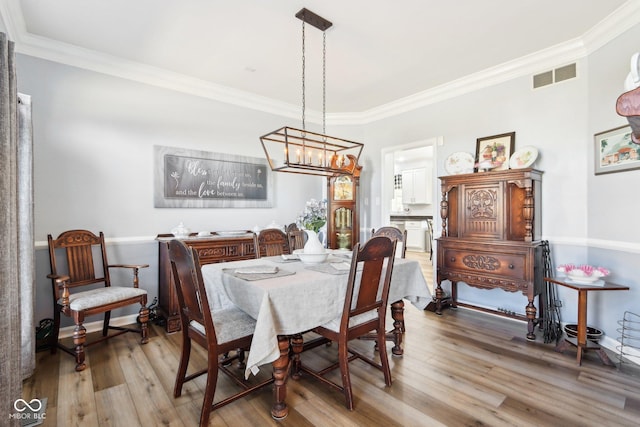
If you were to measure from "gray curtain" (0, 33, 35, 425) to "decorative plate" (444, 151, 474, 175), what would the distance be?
154 inches

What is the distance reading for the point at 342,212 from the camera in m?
4.82

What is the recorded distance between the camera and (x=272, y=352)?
1.74 meters

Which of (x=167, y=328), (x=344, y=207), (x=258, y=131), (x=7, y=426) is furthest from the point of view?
(x=344, y=207)

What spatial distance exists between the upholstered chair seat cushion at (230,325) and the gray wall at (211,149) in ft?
6.35

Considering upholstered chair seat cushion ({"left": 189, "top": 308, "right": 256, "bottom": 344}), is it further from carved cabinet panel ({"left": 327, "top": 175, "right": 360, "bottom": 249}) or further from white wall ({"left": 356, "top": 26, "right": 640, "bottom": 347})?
white wall ({"left": 356, "top": 26, "right": 640, "bottom": 347})

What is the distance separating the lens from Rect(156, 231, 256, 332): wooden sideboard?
3160 millimetres

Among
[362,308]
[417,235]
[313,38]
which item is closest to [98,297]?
[362,308]

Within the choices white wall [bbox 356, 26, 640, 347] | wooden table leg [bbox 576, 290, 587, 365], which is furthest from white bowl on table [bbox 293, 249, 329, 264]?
white wall [bbox 356, 26, 640, 347]

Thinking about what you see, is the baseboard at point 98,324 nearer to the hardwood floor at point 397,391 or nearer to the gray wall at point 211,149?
the gray wall at point 211,149

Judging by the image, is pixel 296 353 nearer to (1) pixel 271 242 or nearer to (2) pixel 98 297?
(1) pixel 271 242

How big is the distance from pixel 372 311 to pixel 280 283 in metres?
0.71

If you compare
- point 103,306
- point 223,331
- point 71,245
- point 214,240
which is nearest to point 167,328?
point 103,306

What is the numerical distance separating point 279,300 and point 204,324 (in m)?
0.42

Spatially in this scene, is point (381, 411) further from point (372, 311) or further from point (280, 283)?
point (280, 283)
